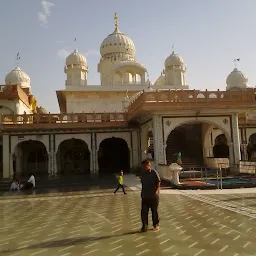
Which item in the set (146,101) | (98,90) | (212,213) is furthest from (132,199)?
(98,90)

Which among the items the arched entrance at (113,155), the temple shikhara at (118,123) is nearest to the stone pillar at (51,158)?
the temple shikhara at (118,123)

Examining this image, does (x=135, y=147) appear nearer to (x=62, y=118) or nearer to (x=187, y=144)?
(x=187, y=144)

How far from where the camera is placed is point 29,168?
24.8 metres

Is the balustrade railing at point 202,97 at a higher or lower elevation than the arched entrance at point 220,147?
higher

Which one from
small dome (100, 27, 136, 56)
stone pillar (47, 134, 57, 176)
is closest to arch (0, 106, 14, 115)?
stone pillar (47, 134, 57, 176)

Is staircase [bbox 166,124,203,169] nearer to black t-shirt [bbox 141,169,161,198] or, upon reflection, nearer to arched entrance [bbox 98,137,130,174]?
arched entrance [bbox 98,137,130,174]

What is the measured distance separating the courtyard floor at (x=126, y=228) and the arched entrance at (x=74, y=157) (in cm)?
1403

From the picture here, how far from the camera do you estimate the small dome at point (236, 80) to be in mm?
37250

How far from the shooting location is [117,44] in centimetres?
3350

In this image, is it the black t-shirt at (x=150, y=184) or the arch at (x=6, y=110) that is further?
the arch at (x=6, y=110)

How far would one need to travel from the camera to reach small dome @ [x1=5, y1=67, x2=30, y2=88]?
3247cm

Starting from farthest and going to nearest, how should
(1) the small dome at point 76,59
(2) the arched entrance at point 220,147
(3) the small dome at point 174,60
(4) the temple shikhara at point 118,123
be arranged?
1. (3) the small dome at point 174,60
2. (1) the small dome at point 76,59
3. (2) the arched entrance at point 220,147
4. (4) the temple shikhara at point 118,123

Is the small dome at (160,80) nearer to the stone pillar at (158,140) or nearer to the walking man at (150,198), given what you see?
the stone pillar at (158,140)

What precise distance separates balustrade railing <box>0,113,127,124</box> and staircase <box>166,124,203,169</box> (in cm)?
399
